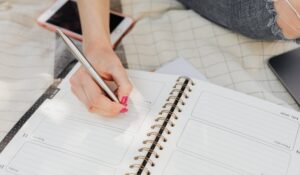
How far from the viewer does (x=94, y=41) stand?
2.24 feet

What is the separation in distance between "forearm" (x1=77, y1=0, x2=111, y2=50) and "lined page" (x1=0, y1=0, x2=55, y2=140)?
10 centimetres

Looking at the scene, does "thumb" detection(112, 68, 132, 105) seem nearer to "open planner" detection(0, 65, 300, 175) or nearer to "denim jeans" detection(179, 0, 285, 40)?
"open planner" detection(0, 65, 300, 175)

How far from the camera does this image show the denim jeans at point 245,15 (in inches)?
27.7

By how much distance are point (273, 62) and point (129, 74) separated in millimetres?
254

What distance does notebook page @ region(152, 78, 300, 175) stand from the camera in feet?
1.84

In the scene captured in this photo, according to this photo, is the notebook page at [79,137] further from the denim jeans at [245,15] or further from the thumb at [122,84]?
the denim jeans at [245,15]

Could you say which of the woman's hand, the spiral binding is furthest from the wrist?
the spiral binding

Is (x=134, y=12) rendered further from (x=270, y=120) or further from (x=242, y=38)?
(x=270, y=120)

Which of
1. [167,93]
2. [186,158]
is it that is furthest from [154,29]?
[186,158]

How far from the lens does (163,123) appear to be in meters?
0.60

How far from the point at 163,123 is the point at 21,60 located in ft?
1.03

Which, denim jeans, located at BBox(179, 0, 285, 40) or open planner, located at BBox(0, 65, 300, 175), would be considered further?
denim jeans, located at BBox(179, 0, 285, 40)

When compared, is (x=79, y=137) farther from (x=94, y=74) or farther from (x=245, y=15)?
(x=245, y=15)

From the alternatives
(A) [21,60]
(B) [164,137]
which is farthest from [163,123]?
(A) [21,60]
